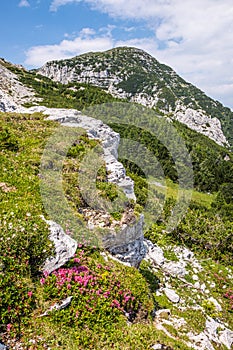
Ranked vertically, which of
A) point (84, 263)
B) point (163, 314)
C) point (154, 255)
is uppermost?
point (84, 263)

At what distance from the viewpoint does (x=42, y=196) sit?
13.4 metres

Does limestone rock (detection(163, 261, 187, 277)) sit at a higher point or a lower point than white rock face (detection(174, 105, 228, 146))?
lower

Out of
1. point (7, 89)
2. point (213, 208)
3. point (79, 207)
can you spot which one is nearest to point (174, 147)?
point (213, 208)

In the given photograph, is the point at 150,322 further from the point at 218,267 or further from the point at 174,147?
the point at 174,147

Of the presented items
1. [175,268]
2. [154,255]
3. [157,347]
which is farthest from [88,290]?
[154,255]

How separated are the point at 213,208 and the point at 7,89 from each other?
5682 cm

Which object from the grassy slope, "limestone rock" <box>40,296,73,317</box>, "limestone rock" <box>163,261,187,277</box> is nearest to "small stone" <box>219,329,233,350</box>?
the grassy slope

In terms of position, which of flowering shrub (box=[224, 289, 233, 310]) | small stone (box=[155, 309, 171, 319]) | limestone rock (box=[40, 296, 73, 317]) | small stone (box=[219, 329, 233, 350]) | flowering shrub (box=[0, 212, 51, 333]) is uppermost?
flowering shrub (box=[0, 212, 51, 333])

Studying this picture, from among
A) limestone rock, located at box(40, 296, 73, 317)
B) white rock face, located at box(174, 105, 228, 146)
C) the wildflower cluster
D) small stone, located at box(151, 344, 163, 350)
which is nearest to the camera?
limestone rock, located at box(40, 296, 73, 317)

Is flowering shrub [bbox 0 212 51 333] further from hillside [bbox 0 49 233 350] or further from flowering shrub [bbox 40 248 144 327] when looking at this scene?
flowering shrub [bbox 40 248 144 327]

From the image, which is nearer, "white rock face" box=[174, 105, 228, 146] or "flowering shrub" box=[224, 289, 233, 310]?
"flowering shrub" box=[224, 289, 233, 310]

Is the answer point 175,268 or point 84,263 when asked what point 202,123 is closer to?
point 175,268

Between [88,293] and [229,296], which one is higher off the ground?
[88,293]

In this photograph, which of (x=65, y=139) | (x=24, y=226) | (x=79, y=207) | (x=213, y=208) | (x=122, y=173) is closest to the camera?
(x=24, y=226)
